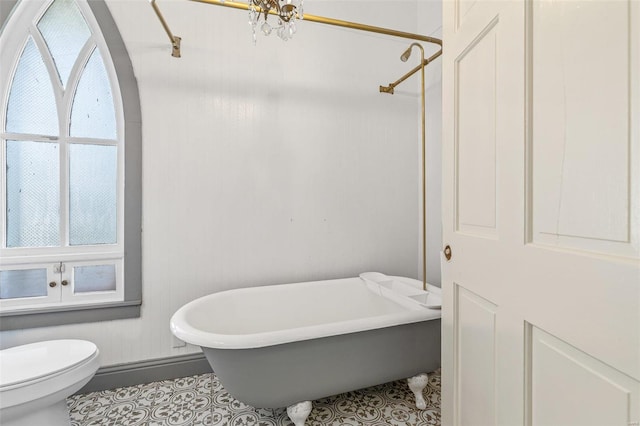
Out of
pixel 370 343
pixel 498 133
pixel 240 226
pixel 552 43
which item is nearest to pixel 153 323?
pixel 240 226

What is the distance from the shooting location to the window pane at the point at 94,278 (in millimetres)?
1694

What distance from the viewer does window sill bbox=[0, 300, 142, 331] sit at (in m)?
1.55

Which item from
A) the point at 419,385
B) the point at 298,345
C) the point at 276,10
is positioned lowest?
the point at 419,385

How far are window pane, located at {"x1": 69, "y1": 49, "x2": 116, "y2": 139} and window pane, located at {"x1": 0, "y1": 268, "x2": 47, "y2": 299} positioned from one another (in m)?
0.82

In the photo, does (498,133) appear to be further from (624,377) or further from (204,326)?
(204,326)

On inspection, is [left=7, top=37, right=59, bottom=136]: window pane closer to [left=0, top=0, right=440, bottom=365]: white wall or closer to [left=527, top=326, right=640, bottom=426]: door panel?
[left=0, top=0, right=440, bottom=365]: white wall

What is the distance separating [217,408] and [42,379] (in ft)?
2.53

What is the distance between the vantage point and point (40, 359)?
1272mm

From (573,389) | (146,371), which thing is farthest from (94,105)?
(573,389)

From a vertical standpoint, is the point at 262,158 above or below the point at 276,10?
below

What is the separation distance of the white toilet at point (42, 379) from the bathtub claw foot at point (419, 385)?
5.01 ft

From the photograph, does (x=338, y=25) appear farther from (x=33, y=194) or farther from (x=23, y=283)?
(x=23, y=283)

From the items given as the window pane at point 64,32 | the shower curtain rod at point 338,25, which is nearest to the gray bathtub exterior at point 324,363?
the shower curtain rod at point 338,25

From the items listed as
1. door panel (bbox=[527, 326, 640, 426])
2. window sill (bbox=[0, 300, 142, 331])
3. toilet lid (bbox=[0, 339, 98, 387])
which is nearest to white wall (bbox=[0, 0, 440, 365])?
window sill (bbox=[0, 300, 142, 331])
